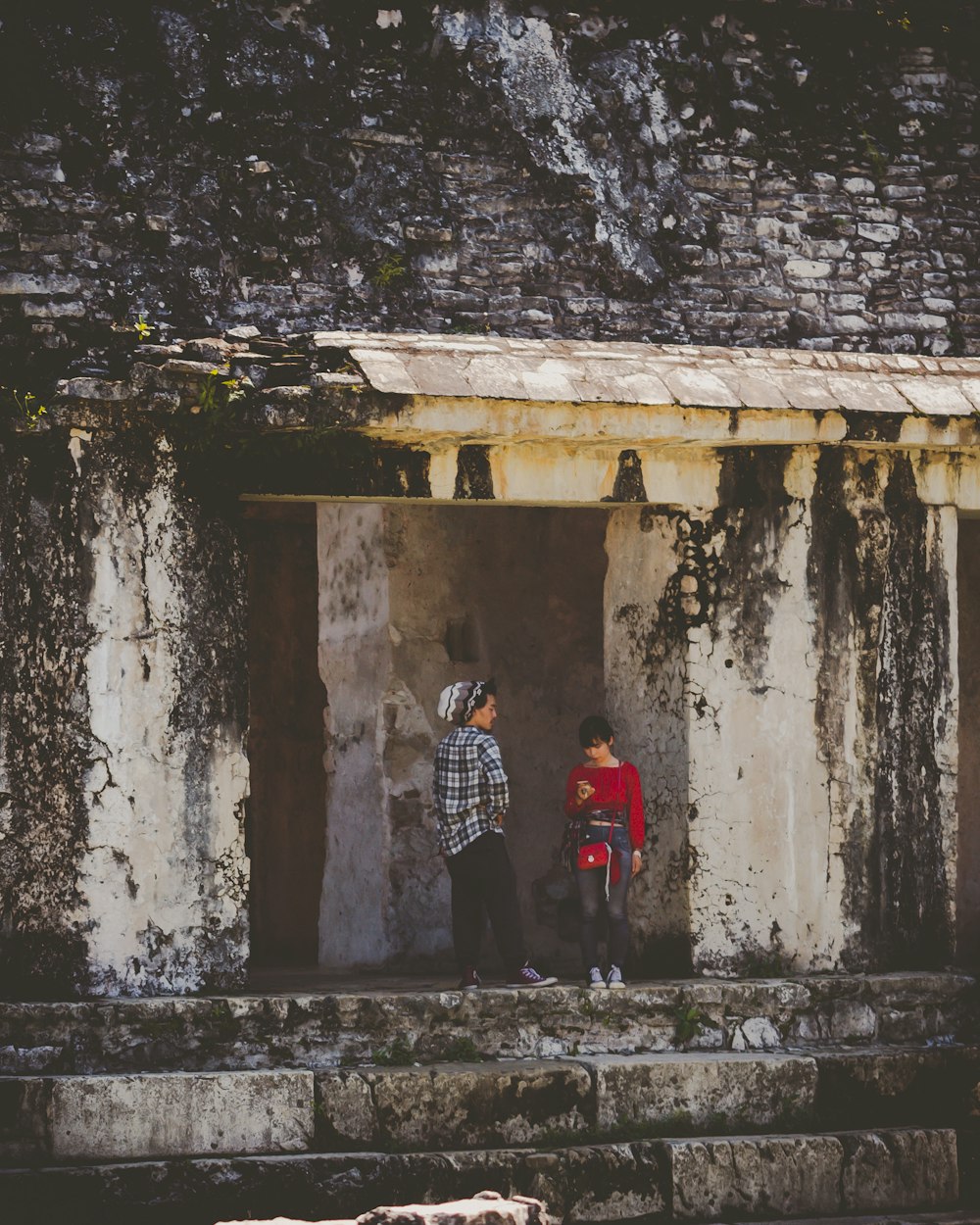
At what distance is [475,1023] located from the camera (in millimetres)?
7062

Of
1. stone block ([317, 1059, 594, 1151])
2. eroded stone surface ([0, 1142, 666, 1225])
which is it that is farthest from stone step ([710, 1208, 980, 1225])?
stone block ([317, 1059, 594, 1151])

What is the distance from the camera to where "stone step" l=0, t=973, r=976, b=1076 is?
21.9 feet

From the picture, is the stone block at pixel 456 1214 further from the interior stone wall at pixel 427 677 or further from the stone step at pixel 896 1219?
the interior stone wall at pixel 427 677

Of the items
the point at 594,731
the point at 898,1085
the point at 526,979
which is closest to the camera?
the point at 898,1085

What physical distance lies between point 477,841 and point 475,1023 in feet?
2.68

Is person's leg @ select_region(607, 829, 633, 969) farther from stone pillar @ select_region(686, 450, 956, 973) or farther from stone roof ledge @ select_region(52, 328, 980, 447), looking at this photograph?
stone roof ledge @ select_region(52, 328, 980, 447)

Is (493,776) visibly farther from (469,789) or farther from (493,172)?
(493,172)

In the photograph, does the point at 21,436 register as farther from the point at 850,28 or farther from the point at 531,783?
the point at 850,28

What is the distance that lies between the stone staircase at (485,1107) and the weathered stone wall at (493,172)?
2.69m

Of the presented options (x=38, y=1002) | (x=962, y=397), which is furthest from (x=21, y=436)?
(x=962, y=397)

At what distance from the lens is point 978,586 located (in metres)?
10.3

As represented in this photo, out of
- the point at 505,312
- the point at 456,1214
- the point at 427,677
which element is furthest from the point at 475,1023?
the point at 505,312

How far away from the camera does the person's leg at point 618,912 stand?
24.6 ft

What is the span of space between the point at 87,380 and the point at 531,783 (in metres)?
3.60
